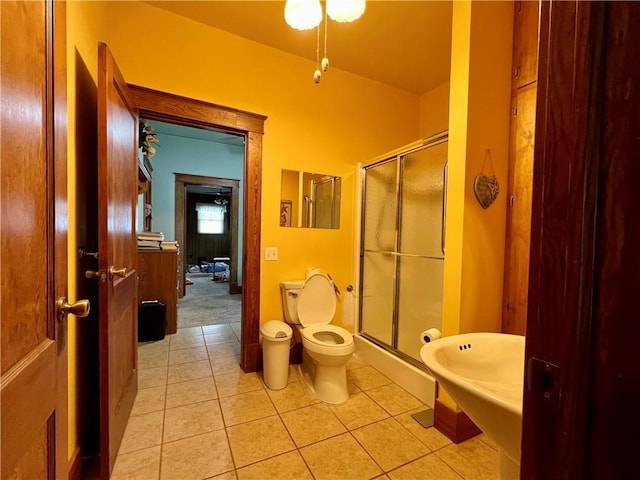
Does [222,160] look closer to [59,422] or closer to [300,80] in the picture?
[300,80]

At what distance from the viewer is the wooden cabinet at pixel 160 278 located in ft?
10.2

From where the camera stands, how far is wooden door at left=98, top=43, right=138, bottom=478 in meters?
1.25

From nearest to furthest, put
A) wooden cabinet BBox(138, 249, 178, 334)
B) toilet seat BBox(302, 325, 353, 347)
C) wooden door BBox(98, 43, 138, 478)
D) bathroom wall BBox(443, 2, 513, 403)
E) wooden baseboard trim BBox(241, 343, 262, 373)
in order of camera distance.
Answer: wooden door BBox(98, 43, 138, 478)
bathroom wall BBox(443, 2, 513, 403)
toilet seat BBox(302, 325, 353, 347)
wooden baseboard trim BBox(241, 343, 262, 373)
wooden cabinet BBox(138, 249, 178, 334)

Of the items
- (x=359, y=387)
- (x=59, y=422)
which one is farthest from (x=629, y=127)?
(x=359, y=387)

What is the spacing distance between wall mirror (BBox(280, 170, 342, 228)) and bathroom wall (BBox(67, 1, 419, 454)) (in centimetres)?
7

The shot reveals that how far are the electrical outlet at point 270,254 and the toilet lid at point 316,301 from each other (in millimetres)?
361

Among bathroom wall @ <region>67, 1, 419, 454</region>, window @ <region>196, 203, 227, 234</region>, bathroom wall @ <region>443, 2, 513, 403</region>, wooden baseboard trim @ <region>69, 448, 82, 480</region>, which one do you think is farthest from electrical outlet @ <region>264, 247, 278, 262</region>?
window @ <region>196, 203, 227, 234</region>

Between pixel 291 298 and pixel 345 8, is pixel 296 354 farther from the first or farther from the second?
pixel 345 8

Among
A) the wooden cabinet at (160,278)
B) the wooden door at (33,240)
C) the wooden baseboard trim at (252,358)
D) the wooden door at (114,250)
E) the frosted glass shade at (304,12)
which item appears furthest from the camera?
the wooden cabinet at (160,278)

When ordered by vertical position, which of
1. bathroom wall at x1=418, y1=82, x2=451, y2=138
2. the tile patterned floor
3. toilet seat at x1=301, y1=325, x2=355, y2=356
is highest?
bathroom wall at x1=418, y1=82, x2=451, y2=138

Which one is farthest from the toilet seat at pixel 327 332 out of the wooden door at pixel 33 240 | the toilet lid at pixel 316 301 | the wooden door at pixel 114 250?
the wooden door at pixel 33 240

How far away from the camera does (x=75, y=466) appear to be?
1292 millimetres

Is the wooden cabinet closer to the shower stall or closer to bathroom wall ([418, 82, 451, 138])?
the shower stall

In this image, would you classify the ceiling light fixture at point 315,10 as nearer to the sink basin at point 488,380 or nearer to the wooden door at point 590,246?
the wooden door at point 590,246
